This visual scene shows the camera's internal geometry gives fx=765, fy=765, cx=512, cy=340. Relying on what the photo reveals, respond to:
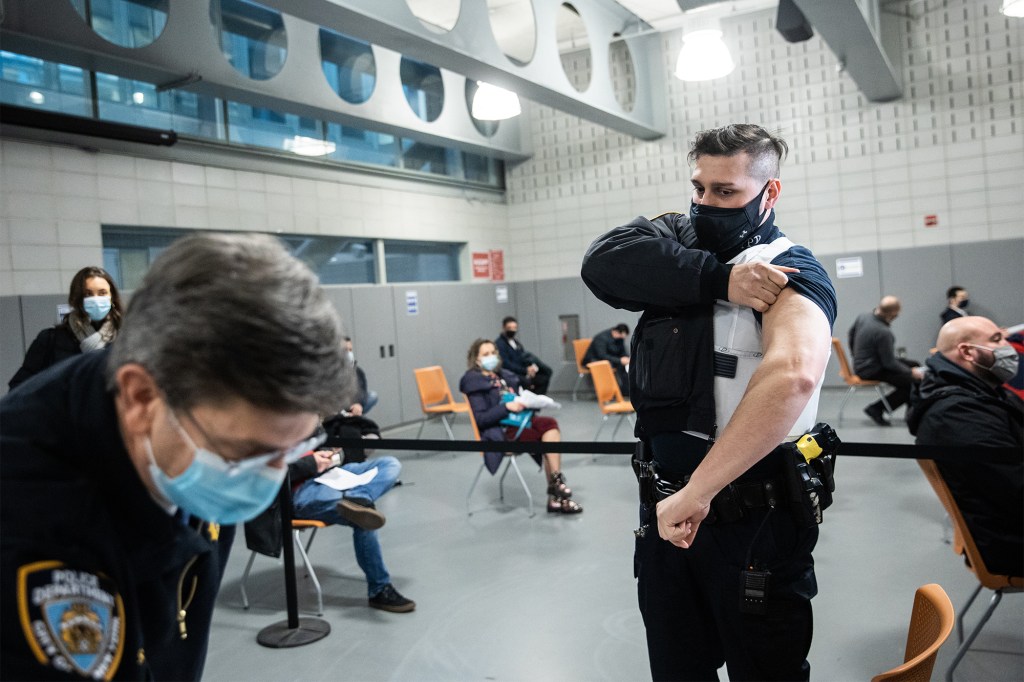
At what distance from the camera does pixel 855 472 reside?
557 centimetres

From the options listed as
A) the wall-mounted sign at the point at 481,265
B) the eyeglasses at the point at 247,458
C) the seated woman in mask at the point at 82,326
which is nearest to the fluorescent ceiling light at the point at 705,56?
the wall-mounted sign at the point at 481,265

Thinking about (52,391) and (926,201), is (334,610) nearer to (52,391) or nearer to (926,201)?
(52,391)

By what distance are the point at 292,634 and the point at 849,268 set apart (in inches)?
343

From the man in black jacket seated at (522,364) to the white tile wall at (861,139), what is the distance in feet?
9.97

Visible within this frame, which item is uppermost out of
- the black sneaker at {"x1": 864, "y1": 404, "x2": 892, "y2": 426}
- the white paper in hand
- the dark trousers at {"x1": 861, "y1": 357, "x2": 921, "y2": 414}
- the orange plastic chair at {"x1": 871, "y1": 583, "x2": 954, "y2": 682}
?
the orange plastic chair at {"x1": 871, "y1": 583, "x2": 954, "y2": 682}

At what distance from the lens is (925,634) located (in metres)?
1.49

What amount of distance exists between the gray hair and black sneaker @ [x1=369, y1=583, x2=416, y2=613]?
10.0 ft

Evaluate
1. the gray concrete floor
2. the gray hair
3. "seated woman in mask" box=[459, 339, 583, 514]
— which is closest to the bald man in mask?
the gray concrete floor

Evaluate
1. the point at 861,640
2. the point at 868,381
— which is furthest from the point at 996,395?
the point at 868,381

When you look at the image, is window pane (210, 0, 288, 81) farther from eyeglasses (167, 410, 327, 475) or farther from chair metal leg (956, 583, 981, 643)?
eyeglasses (167, 410, 327, 475)

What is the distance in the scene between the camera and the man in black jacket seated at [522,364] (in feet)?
27.9

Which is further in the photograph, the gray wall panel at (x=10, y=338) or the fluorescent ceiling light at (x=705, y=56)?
the fluorescent ceiling light at (x=705, y=56)

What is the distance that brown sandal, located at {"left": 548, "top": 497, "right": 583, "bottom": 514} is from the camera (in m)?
4.98

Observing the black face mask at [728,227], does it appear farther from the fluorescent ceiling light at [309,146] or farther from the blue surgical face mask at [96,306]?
the fluorescent ceiling light at [309,146]
